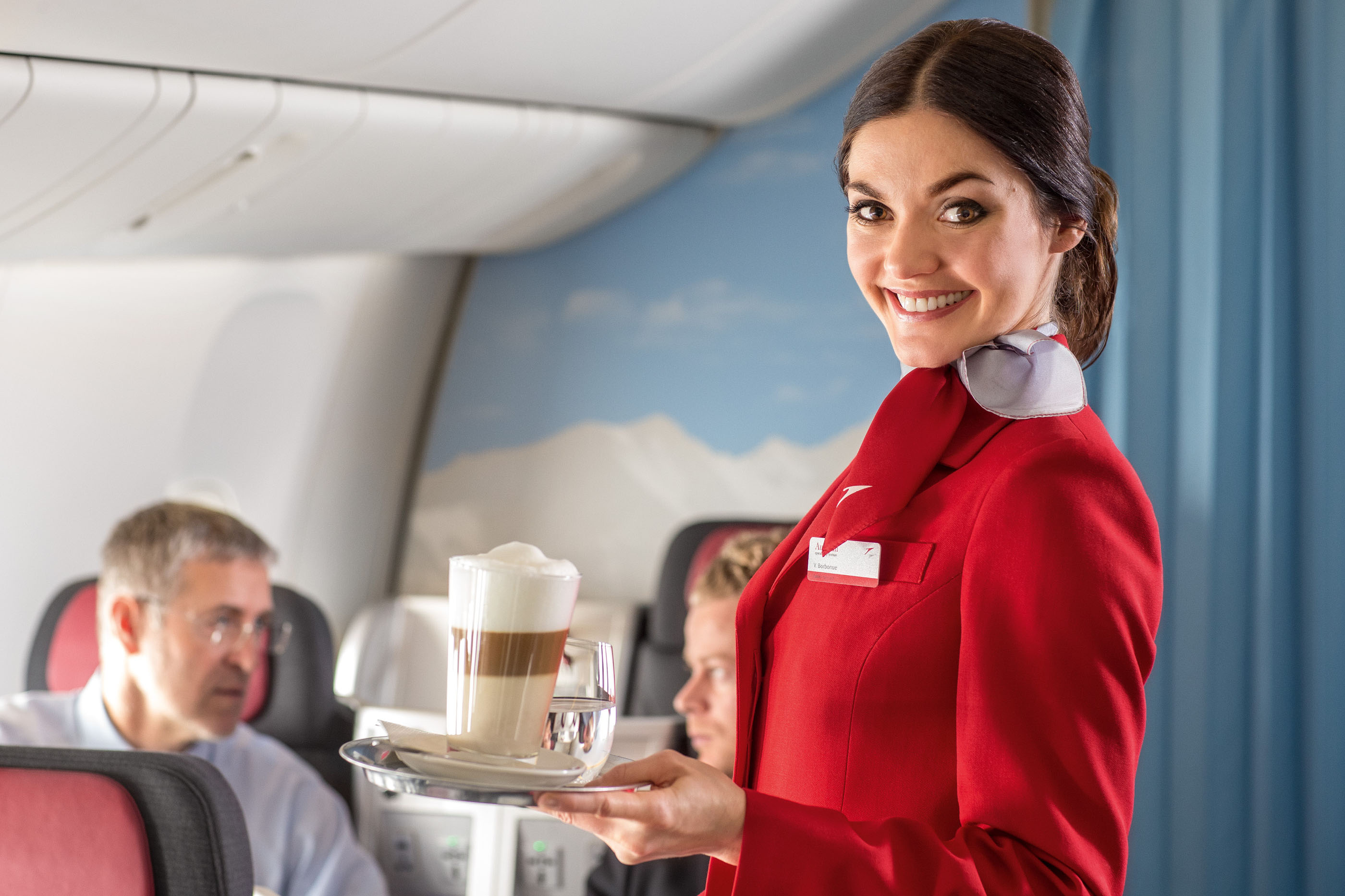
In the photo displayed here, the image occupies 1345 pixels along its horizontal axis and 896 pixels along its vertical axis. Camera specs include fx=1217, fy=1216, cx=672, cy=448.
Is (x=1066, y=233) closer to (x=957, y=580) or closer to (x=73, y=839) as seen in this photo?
(x=957, y=580)

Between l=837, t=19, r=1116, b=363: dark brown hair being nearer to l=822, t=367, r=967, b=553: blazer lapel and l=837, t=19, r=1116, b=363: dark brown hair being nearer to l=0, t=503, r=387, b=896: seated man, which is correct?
l=822, t=367, r=967, b=553: blazer lapel

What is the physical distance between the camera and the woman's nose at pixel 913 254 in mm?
875

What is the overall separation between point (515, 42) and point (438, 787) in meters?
2.21

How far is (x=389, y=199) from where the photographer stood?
3346mm

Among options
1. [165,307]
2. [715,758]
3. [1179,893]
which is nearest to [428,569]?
[165,307]

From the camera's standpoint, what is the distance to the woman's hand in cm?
70

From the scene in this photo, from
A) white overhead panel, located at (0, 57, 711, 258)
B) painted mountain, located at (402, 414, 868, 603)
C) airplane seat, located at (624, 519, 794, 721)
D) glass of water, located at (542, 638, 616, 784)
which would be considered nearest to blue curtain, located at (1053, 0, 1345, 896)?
airplane seat, located at (624, 519, 794, 721)

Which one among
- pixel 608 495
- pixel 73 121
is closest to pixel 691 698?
pixel 73 121

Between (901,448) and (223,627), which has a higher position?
(901,448)

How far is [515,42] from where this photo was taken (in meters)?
2.63

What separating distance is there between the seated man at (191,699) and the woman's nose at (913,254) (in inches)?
77.3

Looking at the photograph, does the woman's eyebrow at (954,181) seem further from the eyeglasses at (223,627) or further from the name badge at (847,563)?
the eyeglasses at (223,627)

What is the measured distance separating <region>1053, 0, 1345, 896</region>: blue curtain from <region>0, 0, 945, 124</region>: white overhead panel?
79cm

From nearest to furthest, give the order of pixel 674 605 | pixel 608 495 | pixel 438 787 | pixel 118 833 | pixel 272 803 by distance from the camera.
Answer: pixel 438 787 → pixel 118 833 → pixel 272 803 → pixel 674 605 → pixel 608 495
